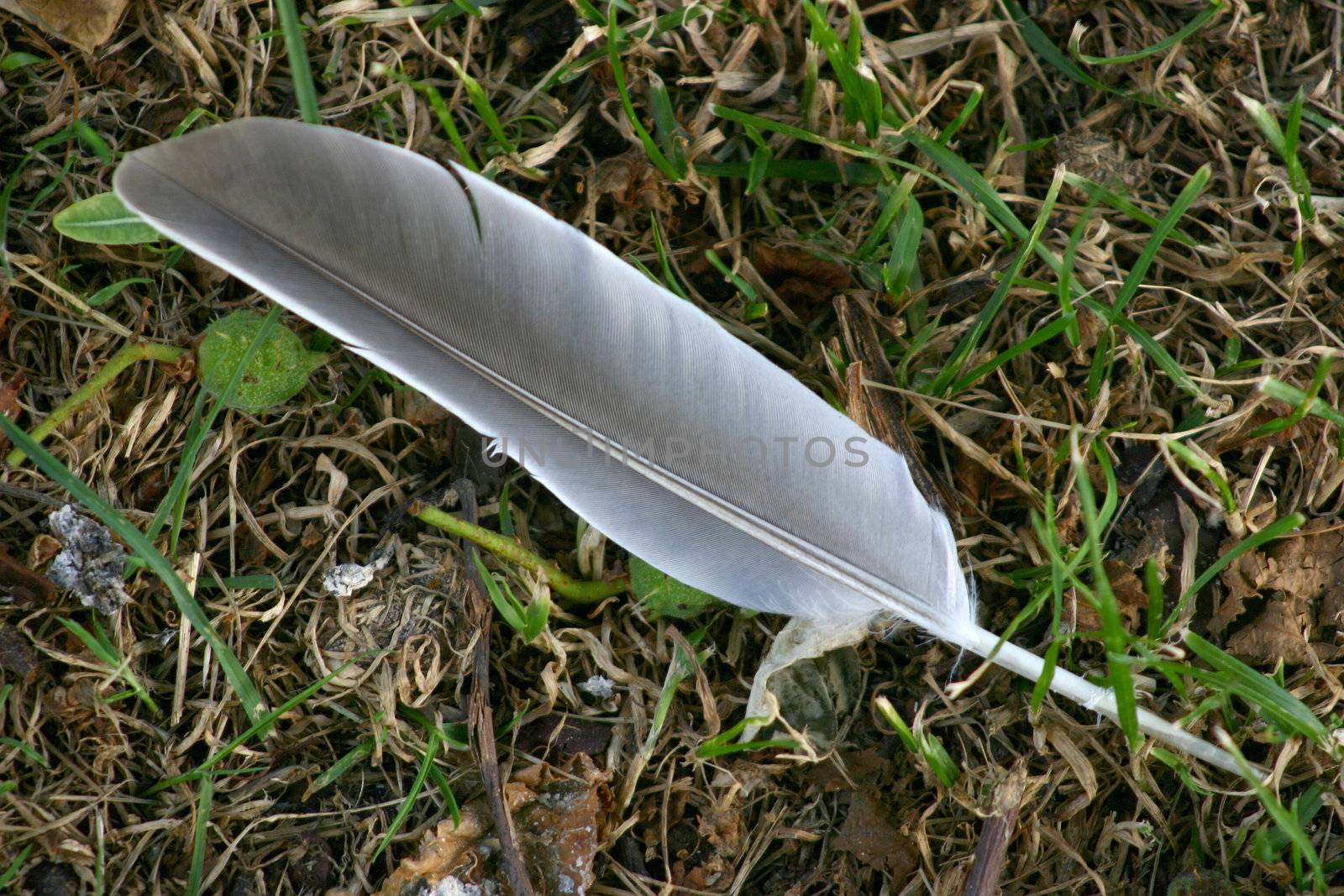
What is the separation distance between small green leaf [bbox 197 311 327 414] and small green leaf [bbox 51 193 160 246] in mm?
232

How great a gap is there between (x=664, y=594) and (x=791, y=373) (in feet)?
1.88

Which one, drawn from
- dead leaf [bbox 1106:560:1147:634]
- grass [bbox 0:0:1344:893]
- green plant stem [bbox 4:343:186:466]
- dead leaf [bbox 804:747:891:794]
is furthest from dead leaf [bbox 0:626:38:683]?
dead leaf [bbox 1106:560:1147:634]

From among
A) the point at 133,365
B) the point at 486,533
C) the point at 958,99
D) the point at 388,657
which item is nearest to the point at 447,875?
the point at 388,657

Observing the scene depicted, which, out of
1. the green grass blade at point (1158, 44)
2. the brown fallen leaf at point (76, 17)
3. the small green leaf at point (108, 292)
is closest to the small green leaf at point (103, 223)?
the small green leaf at point (108, 292)

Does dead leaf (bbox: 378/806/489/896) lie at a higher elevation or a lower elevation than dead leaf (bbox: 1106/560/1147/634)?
lower

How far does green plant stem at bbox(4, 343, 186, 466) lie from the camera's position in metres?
1.88

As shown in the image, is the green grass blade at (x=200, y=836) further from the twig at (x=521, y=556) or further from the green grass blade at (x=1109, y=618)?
the green grass blade at (x=1109, y=618)

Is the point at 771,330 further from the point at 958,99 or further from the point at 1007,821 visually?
the point at 1007,821

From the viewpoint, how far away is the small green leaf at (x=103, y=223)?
1.84m

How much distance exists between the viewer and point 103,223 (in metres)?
1.84

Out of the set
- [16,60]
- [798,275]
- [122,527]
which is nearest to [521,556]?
[122,527]

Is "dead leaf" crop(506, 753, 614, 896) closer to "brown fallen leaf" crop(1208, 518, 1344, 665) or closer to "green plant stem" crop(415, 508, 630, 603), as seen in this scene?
"green plant stem" crop(415, 508, 630, 603)

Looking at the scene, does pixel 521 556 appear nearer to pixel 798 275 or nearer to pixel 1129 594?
pixel 798 275

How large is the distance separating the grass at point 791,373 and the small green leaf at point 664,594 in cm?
8
